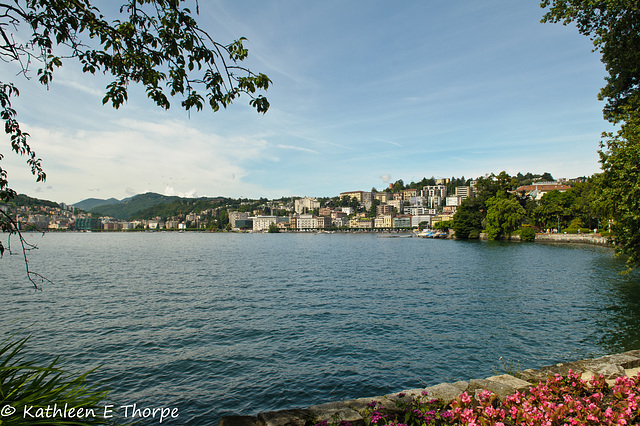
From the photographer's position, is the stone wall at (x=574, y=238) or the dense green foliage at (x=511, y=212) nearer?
the stone wall at (x=574, y=238)

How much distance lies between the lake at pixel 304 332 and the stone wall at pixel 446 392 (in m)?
2.89

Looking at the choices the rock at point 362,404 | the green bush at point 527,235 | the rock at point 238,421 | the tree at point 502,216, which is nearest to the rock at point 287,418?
the rock at point 238,421

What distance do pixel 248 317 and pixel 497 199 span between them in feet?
258

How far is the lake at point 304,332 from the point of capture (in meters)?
10.2

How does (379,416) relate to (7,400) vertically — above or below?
below

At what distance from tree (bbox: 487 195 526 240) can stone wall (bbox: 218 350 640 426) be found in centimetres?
7756

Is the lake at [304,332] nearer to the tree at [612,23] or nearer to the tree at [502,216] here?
the tree at [612,23]

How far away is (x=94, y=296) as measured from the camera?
923 inches

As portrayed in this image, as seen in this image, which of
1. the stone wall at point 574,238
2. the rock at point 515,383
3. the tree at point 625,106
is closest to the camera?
the rock at point 515,383

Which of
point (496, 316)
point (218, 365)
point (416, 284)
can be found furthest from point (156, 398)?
point (416, 284)

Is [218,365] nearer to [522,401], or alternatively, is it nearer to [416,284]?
[522,401]

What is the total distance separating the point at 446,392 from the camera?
21.3ft

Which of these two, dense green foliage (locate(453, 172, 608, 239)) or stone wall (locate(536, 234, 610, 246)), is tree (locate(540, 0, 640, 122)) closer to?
stone wall (locate(536, 234, 610, 246))

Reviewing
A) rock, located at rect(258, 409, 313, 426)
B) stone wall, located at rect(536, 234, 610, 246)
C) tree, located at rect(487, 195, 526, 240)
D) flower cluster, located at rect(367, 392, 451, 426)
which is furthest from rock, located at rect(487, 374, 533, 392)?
tree, located at rect(487, 195, 526, 240)
